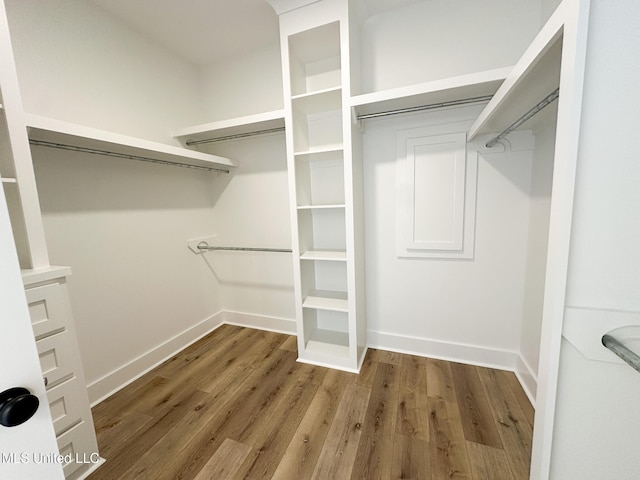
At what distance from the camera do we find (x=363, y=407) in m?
1.71

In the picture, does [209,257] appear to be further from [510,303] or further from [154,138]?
[510,303]

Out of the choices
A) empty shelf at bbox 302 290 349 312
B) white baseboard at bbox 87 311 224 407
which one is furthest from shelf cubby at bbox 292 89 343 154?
white baseboard at bbox 87 311 224 407

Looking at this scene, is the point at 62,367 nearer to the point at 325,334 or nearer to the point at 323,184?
the point at 325,334

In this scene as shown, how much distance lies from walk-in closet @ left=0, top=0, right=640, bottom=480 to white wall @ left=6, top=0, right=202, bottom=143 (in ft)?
0.05

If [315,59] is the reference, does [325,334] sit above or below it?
below

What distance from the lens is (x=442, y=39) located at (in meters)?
1.88

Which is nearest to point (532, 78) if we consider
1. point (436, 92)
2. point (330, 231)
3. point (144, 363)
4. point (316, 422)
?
point (436, 92)

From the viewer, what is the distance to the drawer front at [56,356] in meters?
1.21

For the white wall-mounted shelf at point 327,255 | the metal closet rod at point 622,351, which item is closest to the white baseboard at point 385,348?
the white wall-mounted shelf at point 327,255

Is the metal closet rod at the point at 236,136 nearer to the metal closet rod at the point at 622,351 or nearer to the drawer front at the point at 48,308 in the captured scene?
the drawer front at the point at 48,308

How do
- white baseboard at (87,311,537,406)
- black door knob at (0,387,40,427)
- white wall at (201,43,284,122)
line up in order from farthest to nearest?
white wall at (201,43,284,122) → white baseboard at (87,311,537,406) → black door knob at (0,387,40,427)

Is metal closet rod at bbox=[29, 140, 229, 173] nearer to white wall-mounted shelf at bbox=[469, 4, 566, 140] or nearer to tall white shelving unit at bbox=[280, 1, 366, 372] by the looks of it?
tall white shelving unit at bbox=[280, 1, 366, 372]

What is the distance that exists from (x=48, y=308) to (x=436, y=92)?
2.41m

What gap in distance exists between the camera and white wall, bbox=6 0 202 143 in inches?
60.4
